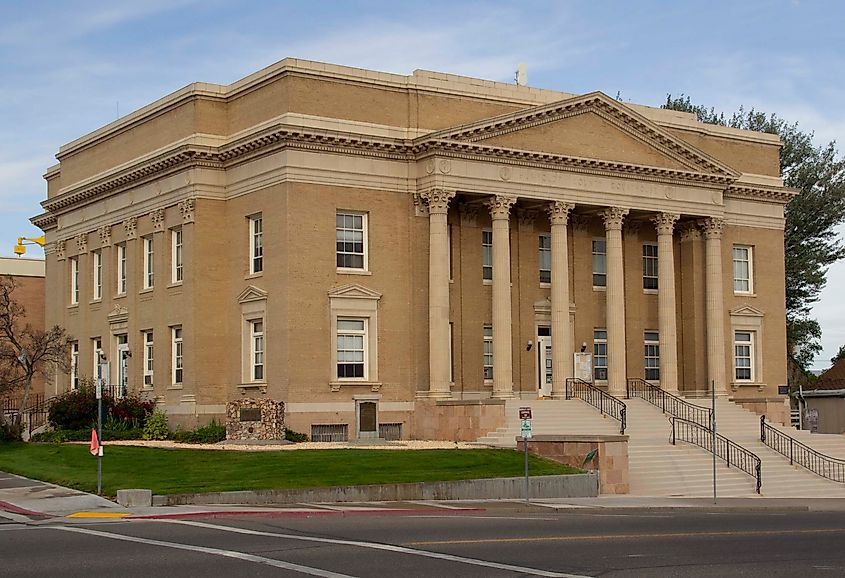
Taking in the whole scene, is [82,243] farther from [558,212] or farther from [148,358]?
[558,212]

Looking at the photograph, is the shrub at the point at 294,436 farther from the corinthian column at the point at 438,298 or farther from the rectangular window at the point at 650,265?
the rectangular window at the point at 650,265

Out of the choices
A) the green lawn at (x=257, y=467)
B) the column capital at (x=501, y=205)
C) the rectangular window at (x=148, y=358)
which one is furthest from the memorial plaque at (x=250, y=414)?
the column capital at (x=501, y=205)

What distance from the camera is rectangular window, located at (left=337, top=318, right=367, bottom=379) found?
47156mm

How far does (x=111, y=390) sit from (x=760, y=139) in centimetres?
2964

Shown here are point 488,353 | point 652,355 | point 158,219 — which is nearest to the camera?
point 488,353

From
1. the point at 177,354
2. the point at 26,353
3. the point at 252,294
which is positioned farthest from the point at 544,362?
the point at 26,353

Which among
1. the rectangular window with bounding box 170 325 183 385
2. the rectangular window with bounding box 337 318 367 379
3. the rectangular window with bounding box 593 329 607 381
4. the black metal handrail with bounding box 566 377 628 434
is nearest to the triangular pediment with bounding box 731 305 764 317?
the rectangular window with bounding box 593 329 607 381

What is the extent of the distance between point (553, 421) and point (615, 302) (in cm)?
724

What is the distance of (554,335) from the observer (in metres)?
49.6

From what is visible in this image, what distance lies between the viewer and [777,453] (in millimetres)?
45844

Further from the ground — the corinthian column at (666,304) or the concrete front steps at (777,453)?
the corinthian column at (666,304)

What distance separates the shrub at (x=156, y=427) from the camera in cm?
4872

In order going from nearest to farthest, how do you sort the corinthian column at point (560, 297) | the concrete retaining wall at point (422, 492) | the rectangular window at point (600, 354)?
1. the concrete retaining wall at point (422, 492)
2. the corinthian column at point (560, 297)
3. the rectangular window at point (600, 354)

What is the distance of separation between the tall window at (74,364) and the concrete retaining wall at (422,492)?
28.1 meters
